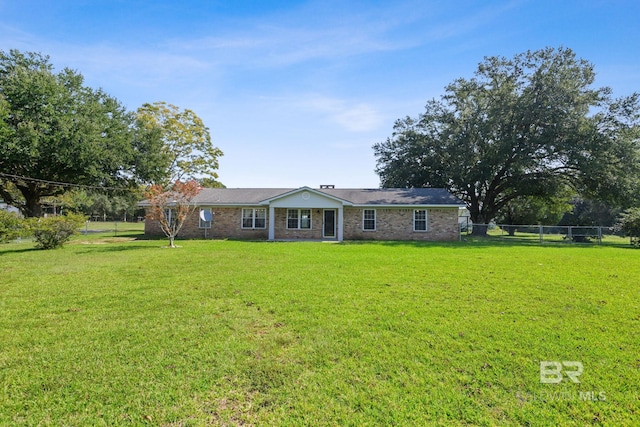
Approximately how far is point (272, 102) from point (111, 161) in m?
14.0

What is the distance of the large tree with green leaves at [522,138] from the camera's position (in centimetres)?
2105

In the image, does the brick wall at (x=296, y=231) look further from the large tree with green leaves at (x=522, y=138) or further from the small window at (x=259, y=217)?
the large tree with green leaves at (x=522, y=138)

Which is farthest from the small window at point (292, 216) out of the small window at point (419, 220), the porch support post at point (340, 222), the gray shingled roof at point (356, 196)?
the small window at point (419, 220)

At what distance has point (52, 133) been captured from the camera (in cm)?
1902

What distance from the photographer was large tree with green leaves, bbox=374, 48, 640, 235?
2105cm

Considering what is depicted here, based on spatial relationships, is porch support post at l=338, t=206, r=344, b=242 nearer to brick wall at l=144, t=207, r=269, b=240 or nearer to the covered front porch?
the covered front porch

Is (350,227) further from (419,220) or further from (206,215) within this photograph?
(206,215)

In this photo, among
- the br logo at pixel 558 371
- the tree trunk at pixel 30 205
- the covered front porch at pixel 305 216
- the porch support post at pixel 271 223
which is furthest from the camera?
the tree trunk at pixel 30 205

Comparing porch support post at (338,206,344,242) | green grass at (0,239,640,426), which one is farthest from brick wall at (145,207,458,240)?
green grass at (0,239,640,426)

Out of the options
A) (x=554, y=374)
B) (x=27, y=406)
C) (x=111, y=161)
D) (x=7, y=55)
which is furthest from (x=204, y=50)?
(x=7, y=55)

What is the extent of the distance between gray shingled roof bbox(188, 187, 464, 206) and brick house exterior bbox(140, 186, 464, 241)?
0.20 feet

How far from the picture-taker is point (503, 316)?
15.8ft

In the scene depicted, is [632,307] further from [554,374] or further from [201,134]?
[201,134]

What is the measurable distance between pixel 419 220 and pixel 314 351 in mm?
17539
